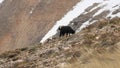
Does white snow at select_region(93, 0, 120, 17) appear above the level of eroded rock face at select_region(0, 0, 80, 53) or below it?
below

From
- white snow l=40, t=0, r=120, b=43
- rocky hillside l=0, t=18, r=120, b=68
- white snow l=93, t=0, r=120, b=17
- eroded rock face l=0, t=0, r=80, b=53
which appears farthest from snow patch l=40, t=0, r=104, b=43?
rocky hillside l=0, t=18, r=120, b=68

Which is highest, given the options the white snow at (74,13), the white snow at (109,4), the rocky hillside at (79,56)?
the white snow at (74,13)

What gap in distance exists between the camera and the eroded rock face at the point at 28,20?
39906 millimetres

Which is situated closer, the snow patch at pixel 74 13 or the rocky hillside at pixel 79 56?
the rocky hillside at pixel 79 56

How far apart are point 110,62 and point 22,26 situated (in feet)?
123

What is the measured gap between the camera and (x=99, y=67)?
5.93m

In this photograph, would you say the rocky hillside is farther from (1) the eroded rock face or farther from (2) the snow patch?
(1) the eroded rock face

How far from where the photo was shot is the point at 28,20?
43469 millimetres

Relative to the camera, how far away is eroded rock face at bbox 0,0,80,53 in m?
39.9

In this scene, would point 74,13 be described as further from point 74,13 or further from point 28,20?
point 28,20

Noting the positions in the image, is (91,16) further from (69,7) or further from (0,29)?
(0,29)

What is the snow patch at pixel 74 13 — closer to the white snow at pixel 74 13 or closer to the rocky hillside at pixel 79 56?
the white snow at pixel 74 13

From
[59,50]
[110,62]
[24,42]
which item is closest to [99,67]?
[110,62]

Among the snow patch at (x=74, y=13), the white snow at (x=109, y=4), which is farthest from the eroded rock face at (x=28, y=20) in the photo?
the white snow at (x=109, y=4)
